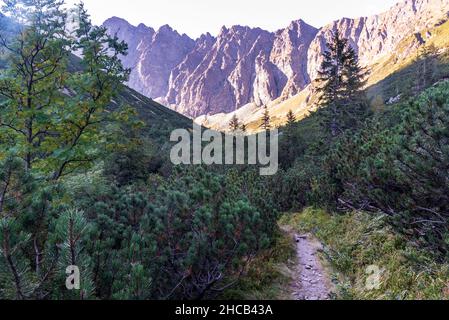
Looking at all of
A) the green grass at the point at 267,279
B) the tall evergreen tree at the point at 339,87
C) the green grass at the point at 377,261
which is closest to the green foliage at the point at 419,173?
the green grass at the point at 377,261

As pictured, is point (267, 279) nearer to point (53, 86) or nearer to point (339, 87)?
point (53, 86)

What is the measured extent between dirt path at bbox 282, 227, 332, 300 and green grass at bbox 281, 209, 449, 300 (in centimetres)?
33

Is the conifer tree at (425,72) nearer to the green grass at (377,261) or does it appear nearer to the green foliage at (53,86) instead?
the green grass at (377,261)

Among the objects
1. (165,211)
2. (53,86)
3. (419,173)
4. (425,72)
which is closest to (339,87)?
(419,173)

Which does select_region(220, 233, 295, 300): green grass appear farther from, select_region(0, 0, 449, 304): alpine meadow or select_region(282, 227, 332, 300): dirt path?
select_region(282, 227, 332, 300): dirt path

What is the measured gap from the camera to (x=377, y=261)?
7.06 metres

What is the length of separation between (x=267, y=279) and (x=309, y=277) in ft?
4.62

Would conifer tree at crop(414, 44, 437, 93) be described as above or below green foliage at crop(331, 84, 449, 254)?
above

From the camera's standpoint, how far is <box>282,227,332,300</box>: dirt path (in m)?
6.77

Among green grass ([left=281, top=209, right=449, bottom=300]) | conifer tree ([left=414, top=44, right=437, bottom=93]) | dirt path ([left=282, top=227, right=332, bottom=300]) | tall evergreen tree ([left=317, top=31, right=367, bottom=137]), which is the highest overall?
conifer tree ([left=414, top=44, right=437, bottom=93])

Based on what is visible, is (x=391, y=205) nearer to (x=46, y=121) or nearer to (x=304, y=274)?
(x=304, y=274)

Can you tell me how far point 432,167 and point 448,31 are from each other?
165276 mm

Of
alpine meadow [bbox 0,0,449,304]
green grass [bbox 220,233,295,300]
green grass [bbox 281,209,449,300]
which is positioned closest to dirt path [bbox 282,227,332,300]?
alpine meadow [bbox 0,0,449,304]
